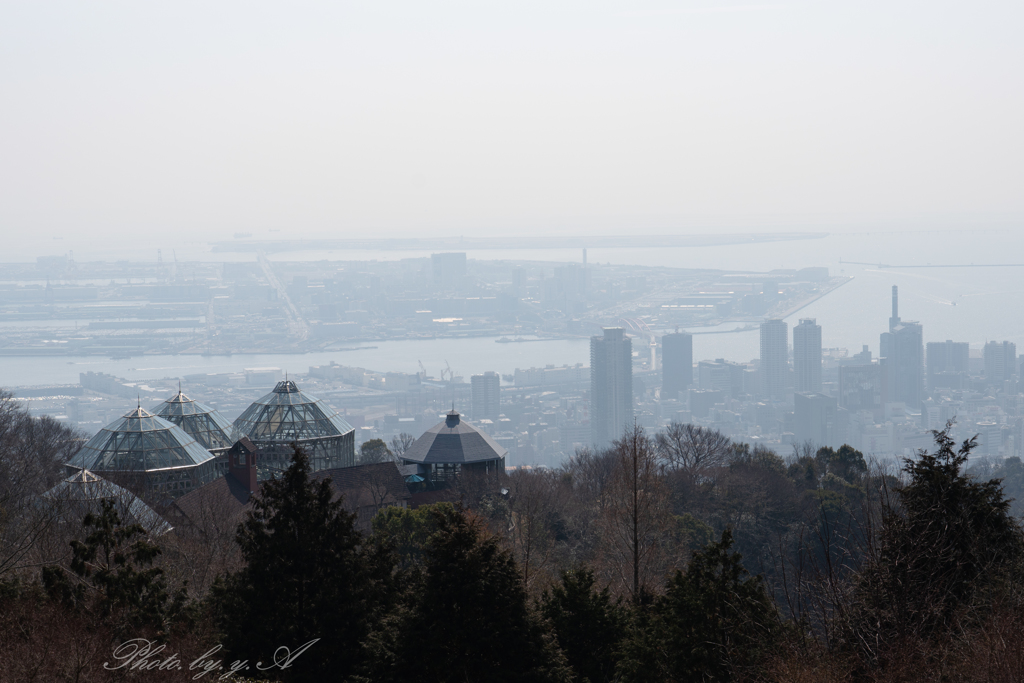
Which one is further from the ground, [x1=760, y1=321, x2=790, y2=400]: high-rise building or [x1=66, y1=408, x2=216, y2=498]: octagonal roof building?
[x1=66, y1=408, x2=216, y2=498]: octagonal roof building

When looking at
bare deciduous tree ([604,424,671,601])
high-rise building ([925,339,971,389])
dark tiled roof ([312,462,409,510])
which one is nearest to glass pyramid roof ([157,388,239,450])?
dark tiled roof ([312,462,409,510])

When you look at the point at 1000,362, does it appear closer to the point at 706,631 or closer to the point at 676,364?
the point at 676,364

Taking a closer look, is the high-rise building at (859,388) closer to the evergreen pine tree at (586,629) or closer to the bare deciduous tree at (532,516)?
the bare deciduous tree at (532,516)

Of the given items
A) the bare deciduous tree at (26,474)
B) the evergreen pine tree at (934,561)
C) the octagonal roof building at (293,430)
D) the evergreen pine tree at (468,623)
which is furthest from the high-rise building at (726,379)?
the evergreen pine tree at (468,623)

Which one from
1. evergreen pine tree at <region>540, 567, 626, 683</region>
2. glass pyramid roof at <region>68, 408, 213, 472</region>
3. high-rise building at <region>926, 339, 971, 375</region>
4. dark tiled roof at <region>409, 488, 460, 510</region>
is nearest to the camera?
evergreen pine tree at <region>540, 567, 626, 683</region>

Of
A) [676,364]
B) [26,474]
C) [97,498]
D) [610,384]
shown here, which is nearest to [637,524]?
[97,498]
